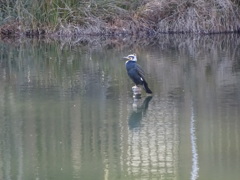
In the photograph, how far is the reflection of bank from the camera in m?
6.37

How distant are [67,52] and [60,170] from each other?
10.1 m

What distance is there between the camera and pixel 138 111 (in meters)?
8.91

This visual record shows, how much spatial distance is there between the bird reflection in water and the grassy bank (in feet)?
37.7

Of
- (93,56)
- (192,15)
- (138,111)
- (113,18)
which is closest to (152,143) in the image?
(138,111)

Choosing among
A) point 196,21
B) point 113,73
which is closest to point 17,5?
point 196,21

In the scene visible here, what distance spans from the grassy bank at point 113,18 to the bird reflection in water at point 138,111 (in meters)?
11.5

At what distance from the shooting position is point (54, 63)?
14078mm

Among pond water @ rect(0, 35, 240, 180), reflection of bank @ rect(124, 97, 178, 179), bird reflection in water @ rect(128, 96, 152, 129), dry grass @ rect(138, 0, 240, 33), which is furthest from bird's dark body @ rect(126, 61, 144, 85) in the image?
dry grass @ rect(138, 0, 240, 33)

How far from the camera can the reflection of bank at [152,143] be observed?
637 cm

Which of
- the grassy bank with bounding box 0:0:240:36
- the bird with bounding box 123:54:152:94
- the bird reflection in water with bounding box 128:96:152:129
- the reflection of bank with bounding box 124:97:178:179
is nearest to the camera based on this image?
the reflection of bank with bounding box 124:97:178:179

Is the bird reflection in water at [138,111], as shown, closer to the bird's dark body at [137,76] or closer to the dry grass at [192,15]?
the bird's dark body at [137,76]

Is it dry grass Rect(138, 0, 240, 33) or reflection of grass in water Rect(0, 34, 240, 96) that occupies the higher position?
dry grass Rect(138, 0, 240, 33)

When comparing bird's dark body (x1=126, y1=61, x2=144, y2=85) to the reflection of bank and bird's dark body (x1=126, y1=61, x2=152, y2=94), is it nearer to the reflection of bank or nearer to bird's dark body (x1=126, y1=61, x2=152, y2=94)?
bird's dark body (x1=126, y1=61, x2=152, y2=94)

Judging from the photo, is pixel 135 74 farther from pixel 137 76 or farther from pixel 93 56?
pixel 93 56
